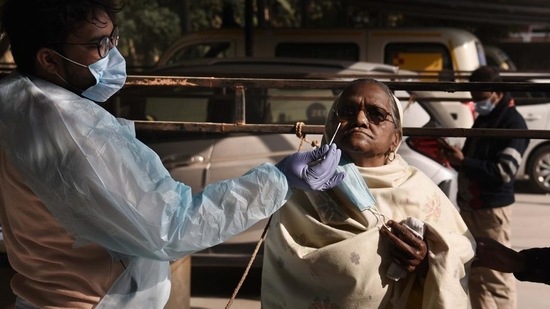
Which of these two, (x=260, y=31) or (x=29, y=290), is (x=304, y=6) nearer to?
(x=260, y=31)

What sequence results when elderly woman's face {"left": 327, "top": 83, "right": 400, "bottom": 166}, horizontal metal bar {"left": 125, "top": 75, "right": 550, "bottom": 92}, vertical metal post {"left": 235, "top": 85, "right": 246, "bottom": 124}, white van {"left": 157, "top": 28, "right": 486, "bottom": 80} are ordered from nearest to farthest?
elderly woman's face {"left": 327, "top": 83, "right": 400, "bottom": 166} < horizontal metal bar {"left": 125, "top": 75, "right": 550, "bottom": 92} < vertical metal post {"left": 235, "top": 85, "right": 246, "bottom": 124} < white van {"left": 157, "top": 28, "right": 486, "bottom": 80}

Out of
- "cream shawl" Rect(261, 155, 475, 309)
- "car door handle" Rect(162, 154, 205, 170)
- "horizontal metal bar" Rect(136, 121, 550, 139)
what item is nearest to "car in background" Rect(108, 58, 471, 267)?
"car door handle" Rect(162, 154, 205, 170)

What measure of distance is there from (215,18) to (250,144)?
20446 mm

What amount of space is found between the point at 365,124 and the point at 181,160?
3932 millimetres

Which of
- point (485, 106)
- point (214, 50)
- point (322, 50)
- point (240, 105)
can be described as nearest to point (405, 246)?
point (240, 105)

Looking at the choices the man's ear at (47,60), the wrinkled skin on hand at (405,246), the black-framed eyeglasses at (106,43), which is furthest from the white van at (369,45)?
the man's ear at (47,60)

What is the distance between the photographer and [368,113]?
2.89 m

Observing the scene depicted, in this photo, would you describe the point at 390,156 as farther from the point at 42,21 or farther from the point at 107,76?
the point at 42,21

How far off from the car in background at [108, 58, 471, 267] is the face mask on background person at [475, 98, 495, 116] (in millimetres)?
1124

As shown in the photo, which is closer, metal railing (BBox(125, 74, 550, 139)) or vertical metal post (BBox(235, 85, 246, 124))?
metal railing (BBox(125, 74, 550, 139))

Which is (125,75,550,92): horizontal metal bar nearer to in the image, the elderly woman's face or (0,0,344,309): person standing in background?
the elderly woman's face

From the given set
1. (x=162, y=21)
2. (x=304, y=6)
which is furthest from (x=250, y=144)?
(x=162, y=21)

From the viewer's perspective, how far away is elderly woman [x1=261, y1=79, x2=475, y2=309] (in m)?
2.72

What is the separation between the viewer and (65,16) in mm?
2197
